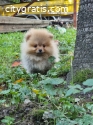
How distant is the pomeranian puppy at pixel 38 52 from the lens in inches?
211

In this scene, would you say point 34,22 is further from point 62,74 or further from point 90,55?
point 90,55

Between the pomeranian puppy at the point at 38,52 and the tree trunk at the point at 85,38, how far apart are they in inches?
65.6

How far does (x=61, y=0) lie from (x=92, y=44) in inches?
547

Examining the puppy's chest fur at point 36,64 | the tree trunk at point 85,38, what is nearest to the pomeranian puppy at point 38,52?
the puppy's chest fur at point 36,64

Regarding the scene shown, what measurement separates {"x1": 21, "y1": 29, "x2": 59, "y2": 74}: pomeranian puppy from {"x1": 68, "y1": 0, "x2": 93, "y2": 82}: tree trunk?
1667mm

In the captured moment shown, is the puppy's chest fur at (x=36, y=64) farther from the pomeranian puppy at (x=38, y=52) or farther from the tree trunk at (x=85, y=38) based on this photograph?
the tree trunk at (x=85, y=38)

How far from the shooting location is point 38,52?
5348 millimetres

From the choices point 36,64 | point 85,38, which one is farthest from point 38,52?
point 85,38

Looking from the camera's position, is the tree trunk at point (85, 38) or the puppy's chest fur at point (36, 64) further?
the puppy's chest fur at point (36, 64)

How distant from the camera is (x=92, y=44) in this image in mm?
3604

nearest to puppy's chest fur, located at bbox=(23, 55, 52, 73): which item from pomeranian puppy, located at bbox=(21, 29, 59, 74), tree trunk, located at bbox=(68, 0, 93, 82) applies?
pomeranian puppy, located at bbox=(21, 29, 59, 74)

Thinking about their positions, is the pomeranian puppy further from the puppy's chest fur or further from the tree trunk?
the tree trunk

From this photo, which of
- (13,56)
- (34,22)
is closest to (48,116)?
(13,56)

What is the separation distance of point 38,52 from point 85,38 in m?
1.78
